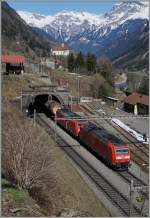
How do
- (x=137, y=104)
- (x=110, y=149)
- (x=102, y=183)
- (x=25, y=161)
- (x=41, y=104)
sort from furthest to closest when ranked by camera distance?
(x=137, y=104) → (x=41, y=104) → (x=110, y=149) → (x=102, y=183) → (x=25, y=161)

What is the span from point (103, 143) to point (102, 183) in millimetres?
4958

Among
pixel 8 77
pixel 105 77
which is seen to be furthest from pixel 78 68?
pixel 8 77

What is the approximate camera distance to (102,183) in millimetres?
29266

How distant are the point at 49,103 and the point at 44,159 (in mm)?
30948

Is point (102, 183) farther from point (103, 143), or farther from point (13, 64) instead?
point (13, 64)

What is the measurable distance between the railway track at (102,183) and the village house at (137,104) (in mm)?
30611

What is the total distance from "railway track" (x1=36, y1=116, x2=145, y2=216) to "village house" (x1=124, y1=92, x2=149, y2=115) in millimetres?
30611

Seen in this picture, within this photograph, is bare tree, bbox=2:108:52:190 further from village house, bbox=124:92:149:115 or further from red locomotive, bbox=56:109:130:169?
village house, bbox=124:92:149:115

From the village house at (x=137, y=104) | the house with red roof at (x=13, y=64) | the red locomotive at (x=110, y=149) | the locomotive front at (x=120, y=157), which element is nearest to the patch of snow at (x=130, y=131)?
the red locomotive at (x=110, y=149)

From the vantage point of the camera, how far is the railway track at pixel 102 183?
24927 millimetres

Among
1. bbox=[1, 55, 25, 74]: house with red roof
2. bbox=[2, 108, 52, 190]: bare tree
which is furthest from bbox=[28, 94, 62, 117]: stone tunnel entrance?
bbox=[2, 108, 52, 190]: bare tree

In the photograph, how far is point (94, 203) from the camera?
25531 millimetres

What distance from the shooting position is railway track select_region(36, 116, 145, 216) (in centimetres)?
2493

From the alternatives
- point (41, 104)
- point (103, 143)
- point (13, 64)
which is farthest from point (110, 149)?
point (13, 64)
